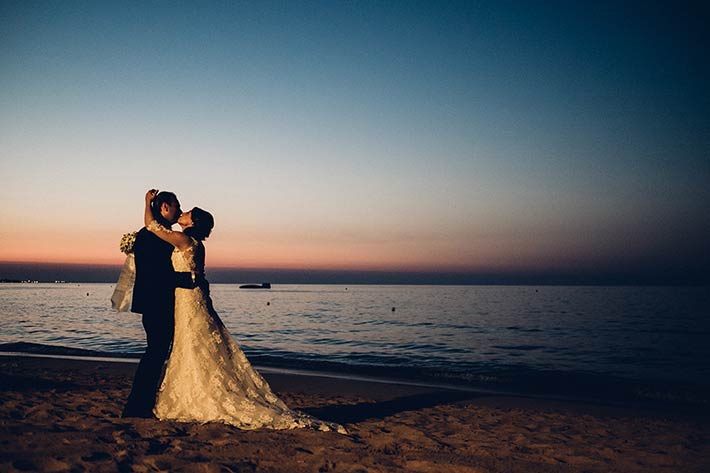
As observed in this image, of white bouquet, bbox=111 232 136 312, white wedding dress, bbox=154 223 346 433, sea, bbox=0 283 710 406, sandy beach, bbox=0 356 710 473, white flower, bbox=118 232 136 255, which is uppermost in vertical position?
white flower, bbox=118 232 136 255

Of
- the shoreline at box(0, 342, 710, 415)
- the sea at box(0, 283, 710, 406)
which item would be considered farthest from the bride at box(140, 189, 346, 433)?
the sea at box(0, 283, 710, 406)

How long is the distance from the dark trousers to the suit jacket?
0.55ft

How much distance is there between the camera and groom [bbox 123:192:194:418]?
568cm

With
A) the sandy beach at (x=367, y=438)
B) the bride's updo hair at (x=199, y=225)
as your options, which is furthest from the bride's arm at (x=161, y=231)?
the sandy beach at (x=367, y=438)

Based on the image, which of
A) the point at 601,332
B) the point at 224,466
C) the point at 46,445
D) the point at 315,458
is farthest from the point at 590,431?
the point at 601,332

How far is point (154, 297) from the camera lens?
5719 millimetres

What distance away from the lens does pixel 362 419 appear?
758 centimetres

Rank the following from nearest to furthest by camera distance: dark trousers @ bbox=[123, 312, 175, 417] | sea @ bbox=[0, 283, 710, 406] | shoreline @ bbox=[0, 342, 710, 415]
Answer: dark trousers @ bbox=[123, 312, 175, 417] → shoreline @ bbox=[0, 342, 710, 415] → sea @ bbox=[0, 283, 710, 406]

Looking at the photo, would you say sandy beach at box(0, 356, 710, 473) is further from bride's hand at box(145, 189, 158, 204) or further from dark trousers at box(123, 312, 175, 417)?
bride's hand at box(145, 189, 158, 204)

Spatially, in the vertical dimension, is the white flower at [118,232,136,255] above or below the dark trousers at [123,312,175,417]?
above

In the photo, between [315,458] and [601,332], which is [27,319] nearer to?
[315,458]

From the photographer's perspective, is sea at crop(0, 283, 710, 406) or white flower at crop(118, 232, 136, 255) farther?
sea at crop(0, 283, 710, 406)

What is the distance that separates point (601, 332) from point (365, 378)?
25445 mm

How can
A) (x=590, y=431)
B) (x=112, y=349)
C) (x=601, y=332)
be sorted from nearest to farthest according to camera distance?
1. (x=590, y=431)
2. (x=112, y=349)
3. (x=601, y=332)
